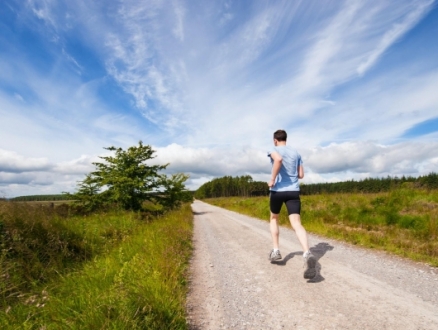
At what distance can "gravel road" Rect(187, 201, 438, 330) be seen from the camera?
2.81m

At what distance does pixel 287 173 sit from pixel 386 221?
711 cm

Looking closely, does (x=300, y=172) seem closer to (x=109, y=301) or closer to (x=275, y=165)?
(x=275, y=165)

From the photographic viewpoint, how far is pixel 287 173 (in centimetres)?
452

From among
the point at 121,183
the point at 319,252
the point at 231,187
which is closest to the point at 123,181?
the point at 121,183

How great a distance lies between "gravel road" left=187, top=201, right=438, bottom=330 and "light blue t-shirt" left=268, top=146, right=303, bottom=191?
1442 millimetres

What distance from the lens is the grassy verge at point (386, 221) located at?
20.5ft

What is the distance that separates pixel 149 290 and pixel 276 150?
297cm

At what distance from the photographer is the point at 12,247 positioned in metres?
5.33

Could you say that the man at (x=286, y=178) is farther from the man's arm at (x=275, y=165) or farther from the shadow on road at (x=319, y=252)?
the shadow on road at (x=319, y=252)

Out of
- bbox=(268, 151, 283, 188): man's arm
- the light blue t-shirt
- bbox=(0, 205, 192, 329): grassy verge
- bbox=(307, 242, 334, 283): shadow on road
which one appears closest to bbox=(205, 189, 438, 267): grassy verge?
bbox=(307, 242, 334, 283): shadow on road

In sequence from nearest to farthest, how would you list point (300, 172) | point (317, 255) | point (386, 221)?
point (300, 172), point (317, 255), point (386, 221)

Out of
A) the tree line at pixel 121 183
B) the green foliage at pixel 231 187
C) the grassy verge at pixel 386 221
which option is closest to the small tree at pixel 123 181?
the tree line at pixel 121 183

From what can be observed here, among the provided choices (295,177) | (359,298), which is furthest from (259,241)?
(359,298)

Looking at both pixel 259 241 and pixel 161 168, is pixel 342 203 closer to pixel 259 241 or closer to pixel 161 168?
pixel 259 241
